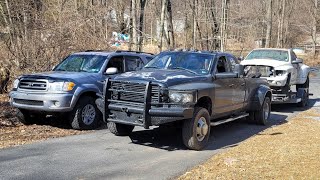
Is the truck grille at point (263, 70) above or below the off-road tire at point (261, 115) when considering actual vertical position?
above

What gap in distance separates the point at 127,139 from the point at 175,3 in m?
25.7

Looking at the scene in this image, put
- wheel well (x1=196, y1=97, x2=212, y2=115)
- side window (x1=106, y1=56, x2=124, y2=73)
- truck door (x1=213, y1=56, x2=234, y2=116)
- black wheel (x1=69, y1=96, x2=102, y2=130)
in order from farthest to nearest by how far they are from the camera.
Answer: side window (x1=106, y1=56, x2=124, y2=73), black wheel (x1=69, y1=96, x2=102, y2=130), truck door (x1=213, y1=56, x2=234, y2=116), wheel well (x1=196, y1=97, x2=212, y2=115)

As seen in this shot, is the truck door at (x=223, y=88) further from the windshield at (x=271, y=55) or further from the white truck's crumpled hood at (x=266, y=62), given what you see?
the windshield at (x=271, y=55)

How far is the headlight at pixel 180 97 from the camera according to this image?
7852 millimetres

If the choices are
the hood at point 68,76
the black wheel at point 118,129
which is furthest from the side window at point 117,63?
the black wheel at point 118,129

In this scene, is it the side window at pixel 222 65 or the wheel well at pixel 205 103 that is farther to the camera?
the side window at pixel 222 65

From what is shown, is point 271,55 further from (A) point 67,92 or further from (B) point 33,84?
(B) point 33,84

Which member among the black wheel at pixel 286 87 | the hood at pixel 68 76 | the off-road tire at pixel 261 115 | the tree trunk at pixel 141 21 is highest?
the tree trunk at pixel 141 21

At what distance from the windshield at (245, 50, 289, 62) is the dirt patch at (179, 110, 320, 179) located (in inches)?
228

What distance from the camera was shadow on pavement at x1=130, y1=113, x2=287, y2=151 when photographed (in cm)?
878

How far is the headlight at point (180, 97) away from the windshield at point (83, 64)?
11.0 feet

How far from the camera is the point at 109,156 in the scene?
760 cm

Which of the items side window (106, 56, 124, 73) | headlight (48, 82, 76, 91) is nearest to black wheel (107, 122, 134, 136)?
headlight (48, 82, 76, 91)

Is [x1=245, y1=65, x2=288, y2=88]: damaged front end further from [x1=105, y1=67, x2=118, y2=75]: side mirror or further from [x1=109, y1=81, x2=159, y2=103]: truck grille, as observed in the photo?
[x1=109, y1=81, x2=159, y2=103]: truck grille
